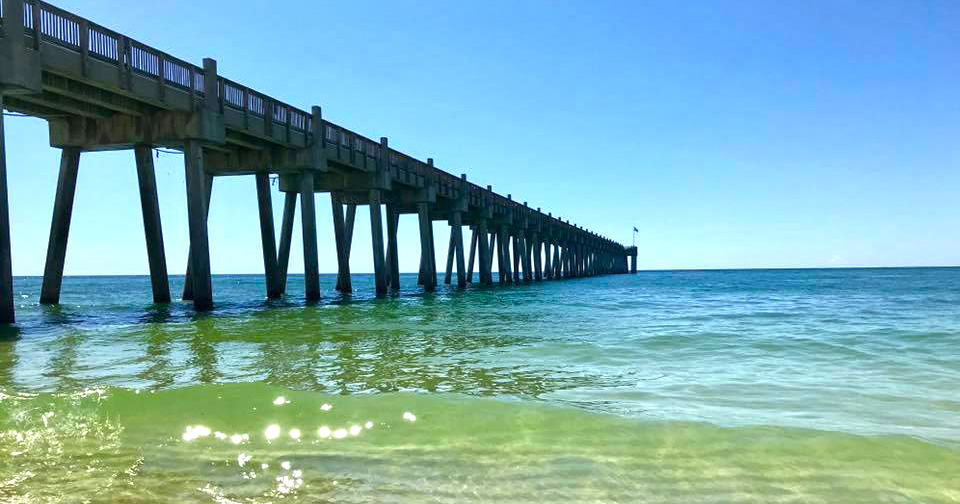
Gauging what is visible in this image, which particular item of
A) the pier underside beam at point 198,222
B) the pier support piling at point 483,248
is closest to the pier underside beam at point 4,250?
the pier underside beam at point 198,222

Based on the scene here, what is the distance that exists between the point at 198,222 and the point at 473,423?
67.6ft

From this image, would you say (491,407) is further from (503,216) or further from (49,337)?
(503,216)

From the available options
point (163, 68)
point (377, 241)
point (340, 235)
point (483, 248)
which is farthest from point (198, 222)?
point (483, 248)

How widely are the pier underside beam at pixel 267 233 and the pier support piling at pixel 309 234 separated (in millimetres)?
1552

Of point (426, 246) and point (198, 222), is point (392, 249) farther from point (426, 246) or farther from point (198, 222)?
point (198, 222)

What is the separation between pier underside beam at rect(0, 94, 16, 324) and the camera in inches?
614

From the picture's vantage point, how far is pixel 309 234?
1219 inches

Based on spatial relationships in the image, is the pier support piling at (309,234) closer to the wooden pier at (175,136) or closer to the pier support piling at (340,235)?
the wooden pier at (175,136)

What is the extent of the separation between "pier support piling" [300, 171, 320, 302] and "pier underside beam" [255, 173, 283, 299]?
61.1 inches

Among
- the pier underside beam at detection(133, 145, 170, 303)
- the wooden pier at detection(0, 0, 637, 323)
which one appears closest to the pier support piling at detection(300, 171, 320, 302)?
the wooden pier at detection(0, 0, 637, 323)

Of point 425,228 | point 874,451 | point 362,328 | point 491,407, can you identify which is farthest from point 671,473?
point 425,228

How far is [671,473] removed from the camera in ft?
14.6

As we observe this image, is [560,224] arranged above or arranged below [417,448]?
above

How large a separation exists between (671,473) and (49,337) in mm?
14094
